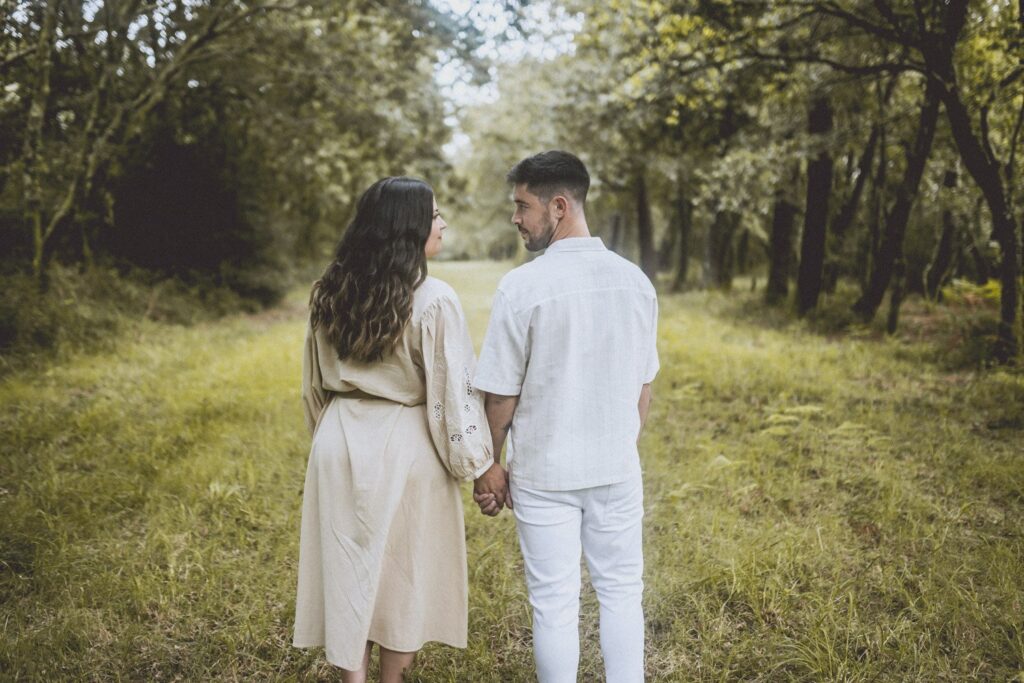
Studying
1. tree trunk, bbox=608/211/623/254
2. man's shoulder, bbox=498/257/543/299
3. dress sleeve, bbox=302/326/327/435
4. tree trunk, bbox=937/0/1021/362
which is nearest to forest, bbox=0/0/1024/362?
tree trunk, bbox=937/0/1021/362

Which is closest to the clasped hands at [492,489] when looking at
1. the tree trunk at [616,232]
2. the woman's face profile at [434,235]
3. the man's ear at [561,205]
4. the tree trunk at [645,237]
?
the woman's face profile at [434,235]

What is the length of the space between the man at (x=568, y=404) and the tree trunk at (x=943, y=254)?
13211 millimetres

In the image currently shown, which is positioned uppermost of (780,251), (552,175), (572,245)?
(780,251)

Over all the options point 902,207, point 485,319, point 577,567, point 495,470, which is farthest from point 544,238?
point 485,319

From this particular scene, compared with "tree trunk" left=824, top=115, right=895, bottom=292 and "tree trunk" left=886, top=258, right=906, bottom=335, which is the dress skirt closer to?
"tree trunk" left=886, top=258, right=906, bottom=335

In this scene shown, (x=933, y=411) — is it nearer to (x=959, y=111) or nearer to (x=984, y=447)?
(x=984, y=447)

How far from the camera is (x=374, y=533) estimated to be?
2.29 metres

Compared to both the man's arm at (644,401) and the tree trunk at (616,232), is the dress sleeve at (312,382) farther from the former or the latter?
the tree trunk at (616,232)

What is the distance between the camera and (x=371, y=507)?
228 centimetres

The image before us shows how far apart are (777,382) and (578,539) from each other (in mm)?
6216

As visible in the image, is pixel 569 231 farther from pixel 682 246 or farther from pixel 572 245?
pixel 682 246

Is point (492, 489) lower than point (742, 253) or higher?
lower

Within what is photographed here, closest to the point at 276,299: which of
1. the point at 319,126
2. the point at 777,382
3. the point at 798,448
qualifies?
the point at 319,126

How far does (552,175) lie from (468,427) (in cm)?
97
